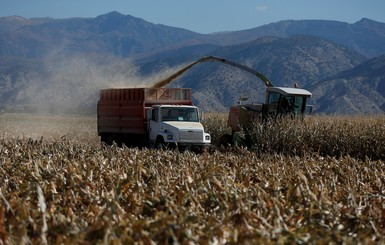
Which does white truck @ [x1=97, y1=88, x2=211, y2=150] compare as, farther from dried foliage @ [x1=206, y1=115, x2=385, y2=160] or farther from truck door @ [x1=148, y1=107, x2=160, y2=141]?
dried foliage @ [x1=206, y1=115, x2=385, y2=160]

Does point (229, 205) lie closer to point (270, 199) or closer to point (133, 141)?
point (270, 199)

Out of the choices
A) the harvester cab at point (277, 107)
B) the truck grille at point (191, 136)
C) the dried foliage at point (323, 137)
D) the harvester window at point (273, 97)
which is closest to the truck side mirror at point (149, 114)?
the truck grille at point (191, 136)

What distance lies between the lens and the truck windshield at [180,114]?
22.5 meters

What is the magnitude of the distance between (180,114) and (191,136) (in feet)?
5.13

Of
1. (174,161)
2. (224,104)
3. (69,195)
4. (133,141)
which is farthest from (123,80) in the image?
(224,104)

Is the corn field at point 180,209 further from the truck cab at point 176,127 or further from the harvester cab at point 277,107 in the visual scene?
the harvester cab at point 277,107

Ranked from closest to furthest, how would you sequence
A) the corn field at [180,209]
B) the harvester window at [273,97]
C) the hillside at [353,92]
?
the corn field at [180,209]
the harvester window at [273,97]
the hillside at [353,92]

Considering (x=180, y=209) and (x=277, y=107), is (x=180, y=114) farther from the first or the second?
(x=180, y=209)

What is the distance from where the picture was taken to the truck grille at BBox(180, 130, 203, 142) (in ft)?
70.4

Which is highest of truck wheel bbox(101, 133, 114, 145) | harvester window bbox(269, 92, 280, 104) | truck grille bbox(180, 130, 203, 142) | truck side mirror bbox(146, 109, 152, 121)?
harvester window bbox(269, 92, 280, 104)

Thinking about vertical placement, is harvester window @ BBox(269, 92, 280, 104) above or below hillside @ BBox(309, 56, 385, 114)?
above

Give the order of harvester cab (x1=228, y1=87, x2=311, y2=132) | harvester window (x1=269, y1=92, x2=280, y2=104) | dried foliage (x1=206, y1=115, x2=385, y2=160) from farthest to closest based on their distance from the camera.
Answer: harvester window (x1=269, y1=92, x2=280, y2=104)
harvester cab (x1=228, y1=87, x2=311, y2=132)
dried foliage (x1=206, y1=115, x2=385, y2=160)

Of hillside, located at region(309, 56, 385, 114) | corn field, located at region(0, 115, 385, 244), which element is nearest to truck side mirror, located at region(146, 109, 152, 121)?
corn field, located at region(0, 115, 385, 244)

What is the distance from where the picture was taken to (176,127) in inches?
848
